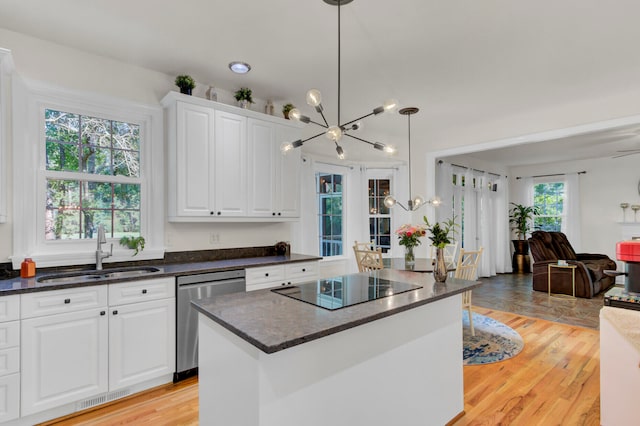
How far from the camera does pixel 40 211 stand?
266cm

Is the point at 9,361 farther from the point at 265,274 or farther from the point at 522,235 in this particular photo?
the point at 522,235

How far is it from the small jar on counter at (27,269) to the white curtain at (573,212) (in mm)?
9316

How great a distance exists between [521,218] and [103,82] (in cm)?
869

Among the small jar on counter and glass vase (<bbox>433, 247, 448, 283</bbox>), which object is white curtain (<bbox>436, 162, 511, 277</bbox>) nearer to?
glass vase (<bbox>433, 247, 448, 283</bbox>)

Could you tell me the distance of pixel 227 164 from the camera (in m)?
3.35

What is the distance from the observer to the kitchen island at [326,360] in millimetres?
1321

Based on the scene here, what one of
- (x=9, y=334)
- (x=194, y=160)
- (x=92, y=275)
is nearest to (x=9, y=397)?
(x=9, y=334)

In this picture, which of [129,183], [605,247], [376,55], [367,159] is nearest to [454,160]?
[367,159]

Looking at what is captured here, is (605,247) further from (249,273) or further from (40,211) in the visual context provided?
(40,211)

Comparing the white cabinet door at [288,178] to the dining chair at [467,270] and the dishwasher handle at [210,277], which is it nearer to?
the dishwasher handle at [210,277]

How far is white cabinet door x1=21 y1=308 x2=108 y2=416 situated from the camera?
6.98 ft

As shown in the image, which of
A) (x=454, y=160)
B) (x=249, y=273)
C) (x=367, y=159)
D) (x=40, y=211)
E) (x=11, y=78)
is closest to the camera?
(x=11, y=78)

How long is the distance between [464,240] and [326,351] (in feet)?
20.5

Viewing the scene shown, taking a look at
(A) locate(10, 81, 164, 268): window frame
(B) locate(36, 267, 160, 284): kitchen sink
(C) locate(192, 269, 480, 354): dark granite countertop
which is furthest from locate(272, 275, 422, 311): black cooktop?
(A) locate(10, 81, 164, 268): window frame
